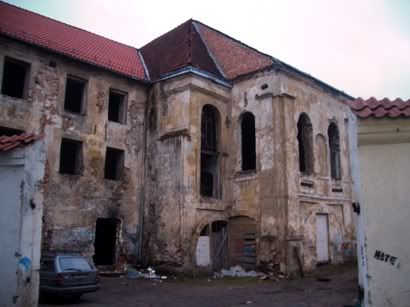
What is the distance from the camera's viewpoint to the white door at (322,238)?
19.5 m

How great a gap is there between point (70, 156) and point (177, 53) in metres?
7.54

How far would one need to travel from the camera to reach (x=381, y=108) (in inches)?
275

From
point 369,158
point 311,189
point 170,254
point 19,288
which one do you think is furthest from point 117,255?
point 369,158

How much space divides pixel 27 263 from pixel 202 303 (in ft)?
17.9

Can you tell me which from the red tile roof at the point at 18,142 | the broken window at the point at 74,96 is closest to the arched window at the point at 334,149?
the broken window at the point at 74,96

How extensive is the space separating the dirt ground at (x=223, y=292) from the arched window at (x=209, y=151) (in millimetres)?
4829

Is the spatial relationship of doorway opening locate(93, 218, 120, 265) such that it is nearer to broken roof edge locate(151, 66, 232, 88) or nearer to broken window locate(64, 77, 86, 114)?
broken window locate(64, 77, 86, 114)

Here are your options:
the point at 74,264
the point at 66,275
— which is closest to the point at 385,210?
the point at 66,275

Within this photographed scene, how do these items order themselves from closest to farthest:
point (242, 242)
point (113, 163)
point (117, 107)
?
1. point (242, 242)
2. point (113, 163)
3. point (117, 107)

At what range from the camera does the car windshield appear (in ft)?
38.3

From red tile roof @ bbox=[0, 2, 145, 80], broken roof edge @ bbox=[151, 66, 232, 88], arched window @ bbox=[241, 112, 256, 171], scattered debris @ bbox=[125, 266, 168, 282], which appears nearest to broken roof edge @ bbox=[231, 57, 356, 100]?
broken roof edge @ bbox=[151, 66, 232, 88]

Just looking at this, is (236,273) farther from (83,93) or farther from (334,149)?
(83,93)

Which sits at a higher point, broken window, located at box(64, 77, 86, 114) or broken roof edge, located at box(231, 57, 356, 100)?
broken roof edge, located at box(231, 57, 356, 100)

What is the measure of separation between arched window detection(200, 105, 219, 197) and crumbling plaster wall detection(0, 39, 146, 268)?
3.00m
